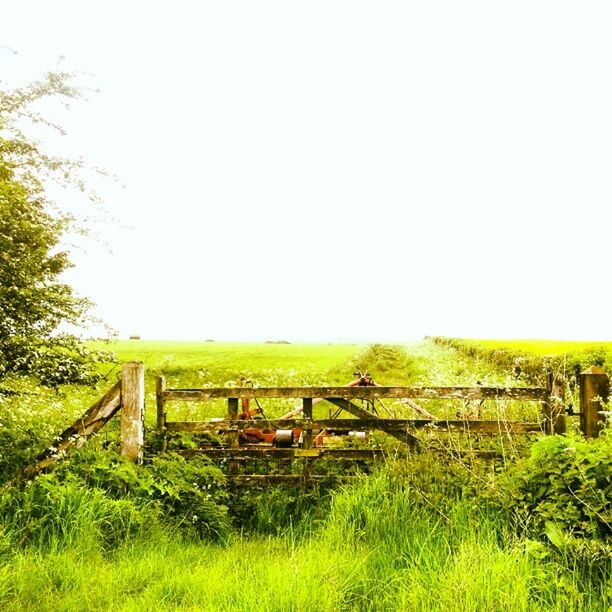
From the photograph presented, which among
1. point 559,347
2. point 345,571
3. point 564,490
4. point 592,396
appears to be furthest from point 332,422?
point 559,347

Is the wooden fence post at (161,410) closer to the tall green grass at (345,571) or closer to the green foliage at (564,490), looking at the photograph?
the tall green grass at (345,571)

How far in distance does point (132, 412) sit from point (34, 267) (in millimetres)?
2707

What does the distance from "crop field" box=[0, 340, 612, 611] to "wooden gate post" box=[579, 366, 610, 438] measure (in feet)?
4.29

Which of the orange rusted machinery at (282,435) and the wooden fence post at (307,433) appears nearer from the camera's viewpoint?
the wooden fence post at (307,433)

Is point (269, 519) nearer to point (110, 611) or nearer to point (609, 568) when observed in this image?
point (110, 611)

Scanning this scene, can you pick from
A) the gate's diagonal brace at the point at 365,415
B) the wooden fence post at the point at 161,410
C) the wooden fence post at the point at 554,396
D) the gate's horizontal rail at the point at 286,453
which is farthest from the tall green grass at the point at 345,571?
the wooden fence post at the point at 554,396

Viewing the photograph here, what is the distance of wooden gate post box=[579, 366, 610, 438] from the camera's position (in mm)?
8180

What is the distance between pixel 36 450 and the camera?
766cm

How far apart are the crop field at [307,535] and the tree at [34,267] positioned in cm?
88

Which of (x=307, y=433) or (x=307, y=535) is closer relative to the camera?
(x=307, y=535)

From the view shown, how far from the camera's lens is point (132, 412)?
7.68m

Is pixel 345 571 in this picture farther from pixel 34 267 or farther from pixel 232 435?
pixel 34 267

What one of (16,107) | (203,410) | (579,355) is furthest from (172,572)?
(579,355)

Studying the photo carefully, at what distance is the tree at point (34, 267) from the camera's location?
8.23 meters
